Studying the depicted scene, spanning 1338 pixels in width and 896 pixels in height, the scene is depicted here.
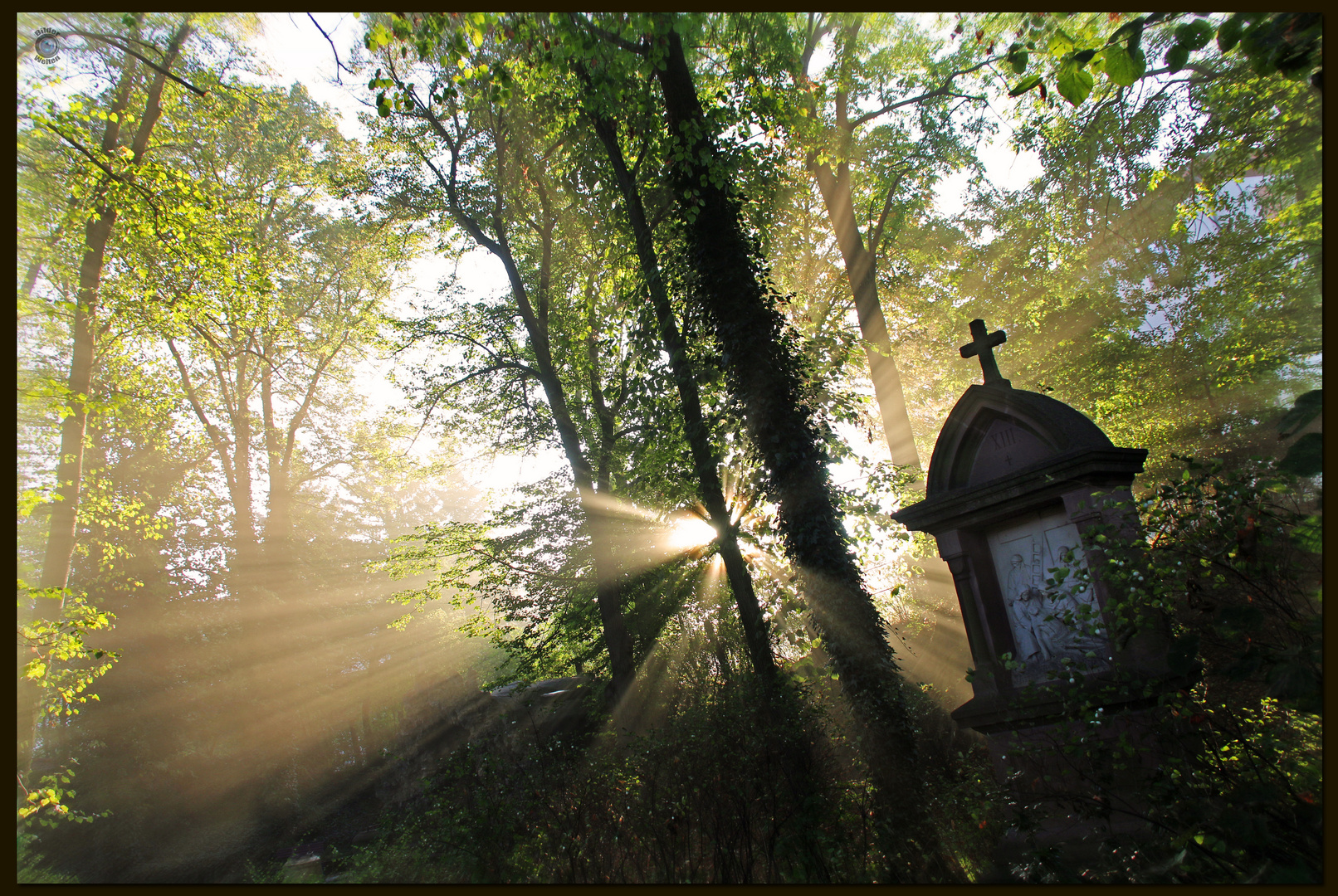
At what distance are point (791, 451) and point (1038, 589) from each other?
8.49 feet

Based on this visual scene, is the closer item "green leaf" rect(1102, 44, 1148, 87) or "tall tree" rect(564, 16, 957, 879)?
"green leaf" rect(1102, 44, 1148, 87)

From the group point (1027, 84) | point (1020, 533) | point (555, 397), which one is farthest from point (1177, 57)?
point (555, 397)

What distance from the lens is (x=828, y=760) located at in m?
5.98

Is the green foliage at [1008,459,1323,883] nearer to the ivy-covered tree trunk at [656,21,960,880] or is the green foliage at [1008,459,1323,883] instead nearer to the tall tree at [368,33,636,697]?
the ivy-covered tree trunk at [656,21,960,880]

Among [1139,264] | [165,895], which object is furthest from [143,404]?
[1139,264]

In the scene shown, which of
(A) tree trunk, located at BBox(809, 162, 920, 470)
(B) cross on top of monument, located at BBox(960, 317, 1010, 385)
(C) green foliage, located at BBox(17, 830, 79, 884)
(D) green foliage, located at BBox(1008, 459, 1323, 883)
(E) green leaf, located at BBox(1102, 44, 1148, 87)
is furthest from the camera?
(C) green foliage, located at BBox(17, 830, 79, 884)

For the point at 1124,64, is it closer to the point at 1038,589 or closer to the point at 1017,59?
the point at 1017,59

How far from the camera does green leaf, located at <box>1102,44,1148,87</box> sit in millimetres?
2514

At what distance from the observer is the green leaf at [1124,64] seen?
2514 mm

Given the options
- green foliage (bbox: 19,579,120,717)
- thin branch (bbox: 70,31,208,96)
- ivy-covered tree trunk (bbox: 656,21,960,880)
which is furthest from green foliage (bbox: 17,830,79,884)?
ivy-covered tree trunk (bbox: 656,21,960,880)

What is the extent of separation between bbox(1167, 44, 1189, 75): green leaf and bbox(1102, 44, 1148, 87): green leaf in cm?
10

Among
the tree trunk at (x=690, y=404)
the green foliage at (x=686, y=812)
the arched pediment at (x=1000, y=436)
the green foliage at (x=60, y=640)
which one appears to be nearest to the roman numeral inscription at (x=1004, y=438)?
the arched pediment at (x=1000, y=436)

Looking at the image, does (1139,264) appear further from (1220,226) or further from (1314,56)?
(1314,56)

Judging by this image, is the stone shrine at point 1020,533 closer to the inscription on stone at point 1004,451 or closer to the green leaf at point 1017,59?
the inscription on stone at point 1004,451
